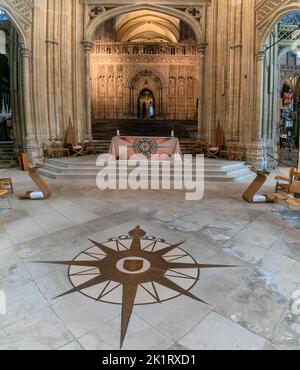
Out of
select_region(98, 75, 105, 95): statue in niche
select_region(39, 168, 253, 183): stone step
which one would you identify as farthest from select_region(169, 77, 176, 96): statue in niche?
select_region(39, 168, 253, 183): stone step

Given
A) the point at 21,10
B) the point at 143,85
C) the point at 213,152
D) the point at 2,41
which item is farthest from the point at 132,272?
the point at 143,85

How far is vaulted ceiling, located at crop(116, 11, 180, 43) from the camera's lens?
24.8 m

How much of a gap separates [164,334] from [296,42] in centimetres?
1914

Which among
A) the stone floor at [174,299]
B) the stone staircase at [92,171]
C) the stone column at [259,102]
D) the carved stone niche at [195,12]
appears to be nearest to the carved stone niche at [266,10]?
the stone column at [259,102]

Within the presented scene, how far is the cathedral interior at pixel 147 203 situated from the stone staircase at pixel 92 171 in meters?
0.05

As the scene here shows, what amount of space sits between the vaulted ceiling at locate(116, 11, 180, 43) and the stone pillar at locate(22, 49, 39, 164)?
50.7ft

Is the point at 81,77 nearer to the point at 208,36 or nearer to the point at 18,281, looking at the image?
the point at 208,36

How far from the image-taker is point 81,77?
13305 mm

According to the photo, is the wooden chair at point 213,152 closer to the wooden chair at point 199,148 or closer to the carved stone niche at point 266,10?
the wooden chair at point 199,148

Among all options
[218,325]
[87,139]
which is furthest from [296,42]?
[218,325]

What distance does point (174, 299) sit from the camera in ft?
10.00

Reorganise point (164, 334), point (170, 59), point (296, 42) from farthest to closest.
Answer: point (170, 59), point (296, 42), point (164, 334)

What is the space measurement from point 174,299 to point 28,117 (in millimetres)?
10468

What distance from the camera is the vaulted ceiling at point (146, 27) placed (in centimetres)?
2477
